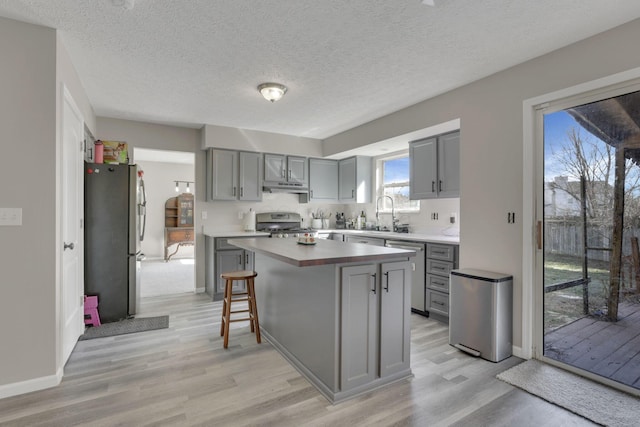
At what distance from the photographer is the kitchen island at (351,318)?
6.93ft

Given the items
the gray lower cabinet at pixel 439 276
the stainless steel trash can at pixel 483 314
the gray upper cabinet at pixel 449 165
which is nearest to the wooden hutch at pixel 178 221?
the gray lower cabinet at pixel 439 276

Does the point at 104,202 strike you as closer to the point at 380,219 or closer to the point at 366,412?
the point at 366,412

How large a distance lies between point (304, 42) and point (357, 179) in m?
3.19

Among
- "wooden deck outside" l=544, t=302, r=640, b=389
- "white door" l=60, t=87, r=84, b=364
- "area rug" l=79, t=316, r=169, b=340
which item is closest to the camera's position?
"wooden deck outside" l=544, t=302, r=640, b=389

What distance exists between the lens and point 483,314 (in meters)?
2.73

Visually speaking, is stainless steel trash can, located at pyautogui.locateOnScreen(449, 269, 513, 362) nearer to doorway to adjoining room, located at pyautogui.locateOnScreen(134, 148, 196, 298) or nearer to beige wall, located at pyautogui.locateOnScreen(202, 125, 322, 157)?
beige wall, located at pyautogui.locateOnScreen(202, 125, 322, 157)

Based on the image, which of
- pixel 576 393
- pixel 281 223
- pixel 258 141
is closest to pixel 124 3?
pixel 258 141

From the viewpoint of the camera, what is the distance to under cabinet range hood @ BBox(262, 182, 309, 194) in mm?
5277

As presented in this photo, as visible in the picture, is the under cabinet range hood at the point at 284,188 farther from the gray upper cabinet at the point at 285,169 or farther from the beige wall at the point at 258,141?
the beige wall at the point at 258,141

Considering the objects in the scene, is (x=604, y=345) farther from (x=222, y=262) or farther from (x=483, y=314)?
(x=222, y=262)

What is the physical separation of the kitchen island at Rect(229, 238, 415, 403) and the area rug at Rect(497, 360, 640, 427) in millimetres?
854

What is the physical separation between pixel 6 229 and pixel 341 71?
2.81 m

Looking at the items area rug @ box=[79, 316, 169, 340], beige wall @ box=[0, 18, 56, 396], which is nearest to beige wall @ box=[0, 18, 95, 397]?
beige wall @ box=[0, 18, 56, 396]

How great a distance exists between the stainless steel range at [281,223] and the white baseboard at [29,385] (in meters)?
3.21
